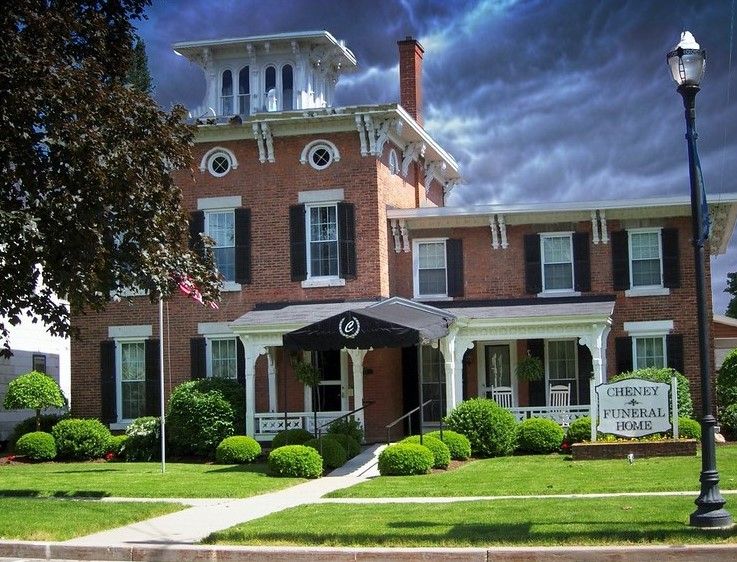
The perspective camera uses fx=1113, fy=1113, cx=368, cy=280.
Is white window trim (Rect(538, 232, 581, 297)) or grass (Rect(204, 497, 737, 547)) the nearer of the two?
grass (Rect(204, 497, 737, 547))

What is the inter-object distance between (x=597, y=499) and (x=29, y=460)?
1735 centimetres

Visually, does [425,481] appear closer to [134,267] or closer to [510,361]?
[134,267]

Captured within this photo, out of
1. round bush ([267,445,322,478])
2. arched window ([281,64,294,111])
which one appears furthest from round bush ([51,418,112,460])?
arched window ([281,64,294,111])

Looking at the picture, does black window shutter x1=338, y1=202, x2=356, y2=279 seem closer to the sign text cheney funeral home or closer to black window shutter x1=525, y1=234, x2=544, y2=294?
black window shutter x1=525, y1=234, x2=544, y2=294

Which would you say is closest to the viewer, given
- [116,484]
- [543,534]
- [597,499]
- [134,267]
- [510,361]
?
[543,534]

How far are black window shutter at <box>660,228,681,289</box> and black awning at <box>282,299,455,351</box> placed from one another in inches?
281

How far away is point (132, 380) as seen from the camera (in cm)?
2961

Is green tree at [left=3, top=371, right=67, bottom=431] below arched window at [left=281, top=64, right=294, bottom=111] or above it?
below

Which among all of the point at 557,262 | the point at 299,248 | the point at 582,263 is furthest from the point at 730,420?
the point at 299,248

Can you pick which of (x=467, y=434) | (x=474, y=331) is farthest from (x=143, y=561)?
(x=474, y=331)

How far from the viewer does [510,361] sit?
2856 centimetres

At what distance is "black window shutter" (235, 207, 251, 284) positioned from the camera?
2859 centimetres

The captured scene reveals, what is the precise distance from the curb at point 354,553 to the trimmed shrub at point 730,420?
1540 cm

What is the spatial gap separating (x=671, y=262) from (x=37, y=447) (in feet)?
53.8
